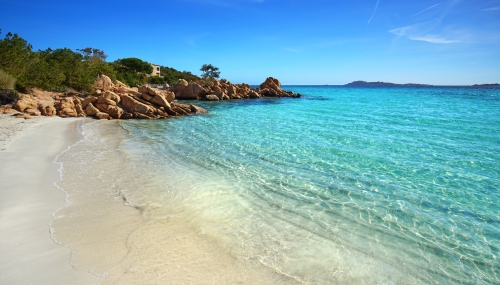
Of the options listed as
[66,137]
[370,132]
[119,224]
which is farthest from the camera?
[370,132]

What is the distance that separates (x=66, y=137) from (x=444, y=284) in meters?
14.3

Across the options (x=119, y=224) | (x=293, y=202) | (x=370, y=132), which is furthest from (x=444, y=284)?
(x=370, y=132)

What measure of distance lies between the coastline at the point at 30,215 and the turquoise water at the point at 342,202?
1.81m

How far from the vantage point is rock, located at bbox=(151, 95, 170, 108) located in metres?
22.9

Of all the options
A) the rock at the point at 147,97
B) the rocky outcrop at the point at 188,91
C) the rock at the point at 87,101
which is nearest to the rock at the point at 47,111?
the rock at the point at 87,101

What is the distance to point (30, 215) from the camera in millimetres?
5109

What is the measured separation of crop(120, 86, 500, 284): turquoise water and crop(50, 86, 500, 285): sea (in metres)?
0.03

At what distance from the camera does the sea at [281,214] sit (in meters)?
4.04

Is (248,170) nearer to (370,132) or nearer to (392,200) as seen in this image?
(392,200)

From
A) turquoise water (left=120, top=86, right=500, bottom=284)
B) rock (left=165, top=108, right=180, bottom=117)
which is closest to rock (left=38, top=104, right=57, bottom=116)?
rock (left=165, top=108, right=180, bottom=117)

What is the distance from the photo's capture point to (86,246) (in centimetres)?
424

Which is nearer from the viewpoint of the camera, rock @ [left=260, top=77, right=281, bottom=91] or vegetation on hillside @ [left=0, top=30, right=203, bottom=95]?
vegetation on hillside @ [left=0, top=30, right=203, bottom=95]

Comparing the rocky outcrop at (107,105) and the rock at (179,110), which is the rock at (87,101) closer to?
the rocky outcrop at (107,105)

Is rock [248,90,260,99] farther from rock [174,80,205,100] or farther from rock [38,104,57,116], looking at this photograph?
rock [38,104,57,116]
